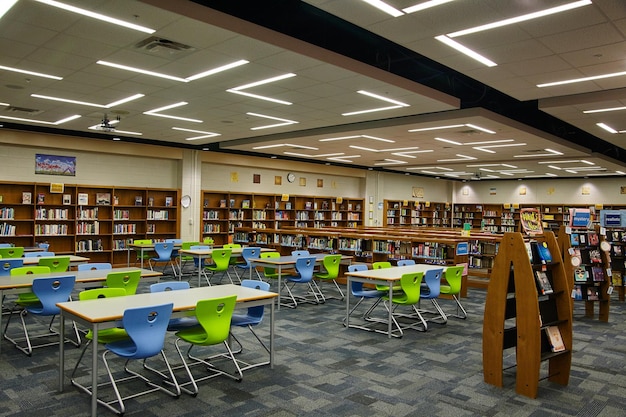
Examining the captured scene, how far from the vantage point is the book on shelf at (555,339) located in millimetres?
4539

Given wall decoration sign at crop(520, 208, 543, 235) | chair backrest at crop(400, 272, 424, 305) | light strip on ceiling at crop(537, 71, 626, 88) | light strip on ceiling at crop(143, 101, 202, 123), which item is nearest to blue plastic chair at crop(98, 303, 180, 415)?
chair backrest at crop(400, 272, 424, 305)

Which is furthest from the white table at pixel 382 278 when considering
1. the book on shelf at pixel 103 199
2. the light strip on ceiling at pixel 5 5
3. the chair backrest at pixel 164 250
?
the book on shelf at pixel 103 199

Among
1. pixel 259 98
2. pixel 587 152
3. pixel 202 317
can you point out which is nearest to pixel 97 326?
pixel 202 317

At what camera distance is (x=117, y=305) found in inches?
157

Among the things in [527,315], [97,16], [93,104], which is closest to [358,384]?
[527,315]

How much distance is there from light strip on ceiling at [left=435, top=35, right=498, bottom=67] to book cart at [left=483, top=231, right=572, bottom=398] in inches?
92.1

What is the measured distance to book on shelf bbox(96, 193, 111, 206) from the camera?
12453 mm

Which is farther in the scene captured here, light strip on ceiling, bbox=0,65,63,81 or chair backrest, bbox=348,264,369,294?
chair backrest, bbox=348,264,369,294

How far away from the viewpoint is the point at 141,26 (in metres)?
4.77

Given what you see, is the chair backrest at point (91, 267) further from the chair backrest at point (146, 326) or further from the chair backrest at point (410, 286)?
the chair backrest at point (410, 286)

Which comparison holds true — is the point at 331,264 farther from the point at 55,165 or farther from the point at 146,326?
the point at 55,165

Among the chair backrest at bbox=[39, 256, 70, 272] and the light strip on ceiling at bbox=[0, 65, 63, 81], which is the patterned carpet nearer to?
the chair backrest at bbox=[39, 256, 70, 272]

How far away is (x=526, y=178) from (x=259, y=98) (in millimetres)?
17733

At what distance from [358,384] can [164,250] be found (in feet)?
23.5
